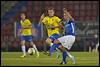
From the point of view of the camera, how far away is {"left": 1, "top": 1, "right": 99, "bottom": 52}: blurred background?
3638 cm

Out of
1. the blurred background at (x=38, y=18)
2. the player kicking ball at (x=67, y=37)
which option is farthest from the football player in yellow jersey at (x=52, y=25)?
the blurred background at (x=38, y=18)

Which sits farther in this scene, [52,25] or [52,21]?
[52,25]

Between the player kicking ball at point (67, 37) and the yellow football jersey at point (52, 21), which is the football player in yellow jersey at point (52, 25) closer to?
the yellow football jersey at point (52, 21)

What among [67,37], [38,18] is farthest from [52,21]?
[38,18]

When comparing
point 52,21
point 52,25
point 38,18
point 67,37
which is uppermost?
point 38,18

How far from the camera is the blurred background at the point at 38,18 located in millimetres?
36375

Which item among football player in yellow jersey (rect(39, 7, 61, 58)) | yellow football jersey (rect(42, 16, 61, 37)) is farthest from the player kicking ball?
yellow football jersey (rect(42, 16, 61, 37))

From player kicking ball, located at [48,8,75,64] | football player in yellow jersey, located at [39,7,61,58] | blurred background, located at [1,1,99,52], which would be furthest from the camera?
Answer: blurred background, located at [1,1,99,52]

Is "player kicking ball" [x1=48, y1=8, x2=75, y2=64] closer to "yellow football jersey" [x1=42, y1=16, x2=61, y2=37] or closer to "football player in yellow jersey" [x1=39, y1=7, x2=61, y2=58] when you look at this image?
"football player in yellow jersey" [x1=39, y1=7, x2=61, y2=58]

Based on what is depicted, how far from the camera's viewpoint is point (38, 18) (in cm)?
3788

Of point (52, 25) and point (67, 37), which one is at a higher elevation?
point (52, 25)

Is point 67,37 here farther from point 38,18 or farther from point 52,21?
point 38,18

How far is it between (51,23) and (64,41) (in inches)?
50.1

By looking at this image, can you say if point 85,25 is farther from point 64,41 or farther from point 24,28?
point 64,41
